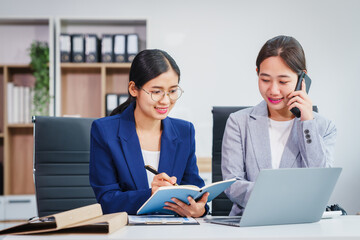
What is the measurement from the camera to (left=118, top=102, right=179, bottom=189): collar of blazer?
64.9 inches

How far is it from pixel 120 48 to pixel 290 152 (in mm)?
2597

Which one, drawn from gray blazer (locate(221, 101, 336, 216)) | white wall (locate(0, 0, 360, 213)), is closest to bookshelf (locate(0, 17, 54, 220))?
white wall (locate(0, 0, 360, 213))

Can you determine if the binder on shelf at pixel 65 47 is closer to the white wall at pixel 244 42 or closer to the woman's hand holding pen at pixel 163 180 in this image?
the white wall at pixel 244 42

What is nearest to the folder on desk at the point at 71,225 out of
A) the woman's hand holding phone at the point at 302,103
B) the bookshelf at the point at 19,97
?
the woman's hand holding phone at the point at 302,103

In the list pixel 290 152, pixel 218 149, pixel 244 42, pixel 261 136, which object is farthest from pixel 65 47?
pixel 290 152

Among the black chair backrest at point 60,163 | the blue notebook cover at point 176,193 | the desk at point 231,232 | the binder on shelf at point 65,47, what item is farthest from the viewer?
the binder on shelf at point 65,47

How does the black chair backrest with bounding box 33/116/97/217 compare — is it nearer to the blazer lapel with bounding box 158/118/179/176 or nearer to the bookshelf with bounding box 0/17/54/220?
the blazer lapel with bounding box 158/118/179/176

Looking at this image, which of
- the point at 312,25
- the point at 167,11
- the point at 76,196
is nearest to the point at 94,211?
the point at 76,196

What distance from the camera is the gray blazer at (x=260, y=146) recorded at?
5.02 ft

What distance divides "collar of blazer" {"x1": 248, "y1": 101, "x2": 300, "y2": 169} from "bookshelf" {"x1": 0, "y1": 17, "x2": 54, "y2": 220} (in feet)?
8.64

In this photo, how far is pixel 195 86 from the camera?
166 inches

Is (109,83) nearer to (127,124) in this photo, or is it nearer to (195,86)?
(195,86)

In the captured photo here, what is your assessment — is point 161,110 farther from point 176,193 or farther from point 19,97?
point 19,97

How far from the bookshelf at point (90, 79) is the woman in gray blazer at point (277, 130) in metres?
2.55
